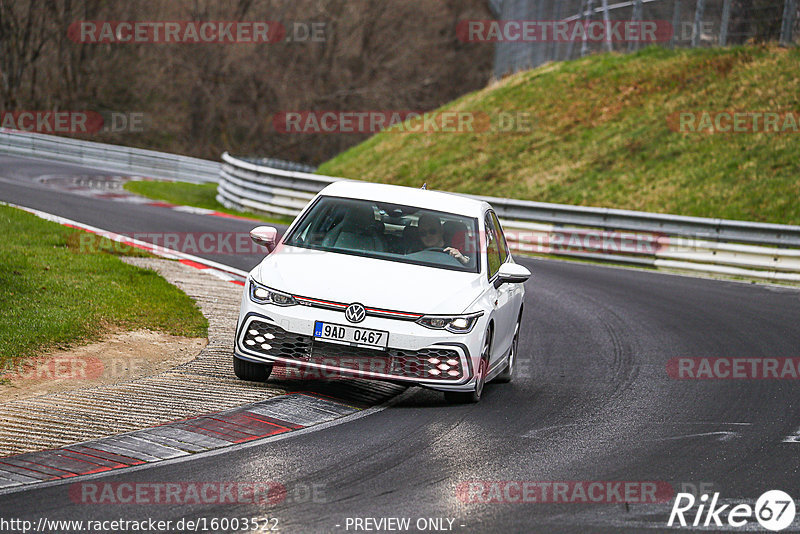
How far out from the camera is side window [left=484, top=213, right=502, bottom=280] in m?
9.22

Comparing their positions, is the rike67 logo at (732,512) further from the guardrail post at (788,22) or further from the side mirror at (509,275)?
Answer: the guardrail post at (788,22)

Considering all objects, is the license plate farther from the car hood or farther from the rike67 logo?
the rike67 logo

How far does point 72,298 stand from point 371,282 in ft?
14.6

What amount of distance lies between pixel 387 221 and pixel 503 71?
35.9 m

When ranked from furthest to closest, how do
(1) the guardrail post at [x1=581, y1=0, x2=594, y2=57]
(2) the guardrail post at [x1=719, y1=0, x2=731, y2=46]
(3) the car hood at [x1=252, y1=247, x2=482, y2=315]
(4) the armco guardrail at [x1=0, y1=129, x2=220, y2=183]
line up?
(4) the armco guardrail at [x1=0, y1=129, x2=220, y2=183] < (1) the guardrail post at [x1=581, y1=0, x2=594, y2=57] < (2) the guardrail post at [x1=719, y1=0, x2=731, y2=46] < (3) the car hood at [x1=252, y1=247, x2=482, y2=315]

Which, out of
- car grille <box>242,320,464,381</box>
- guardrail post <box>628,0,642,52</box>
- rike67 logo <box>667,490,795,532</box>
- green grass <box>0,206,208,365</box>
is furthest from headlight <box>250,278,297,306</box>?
guardrail post <box>628,0,642,52</box>

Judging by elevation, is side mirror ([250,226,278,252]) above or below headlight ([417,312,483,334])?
above

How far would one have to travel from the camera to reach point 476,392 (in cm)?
850

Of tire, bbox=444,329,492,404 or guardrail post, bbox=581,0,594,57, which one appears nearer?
tire, bbox=444,329,492,404

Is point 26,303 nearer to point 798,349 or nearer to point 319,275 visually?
point 319,275

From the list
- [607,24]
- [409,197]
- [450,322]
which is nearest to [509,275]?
[450,322]

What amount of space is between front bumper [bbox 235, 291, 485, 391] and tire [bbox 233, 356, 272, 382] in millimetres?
208

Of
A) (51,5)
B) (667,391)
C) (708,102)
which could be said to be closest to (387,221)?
(667,391)

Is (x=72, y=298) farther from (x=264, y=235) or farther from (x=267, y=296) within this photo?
(x=267, y=296)
